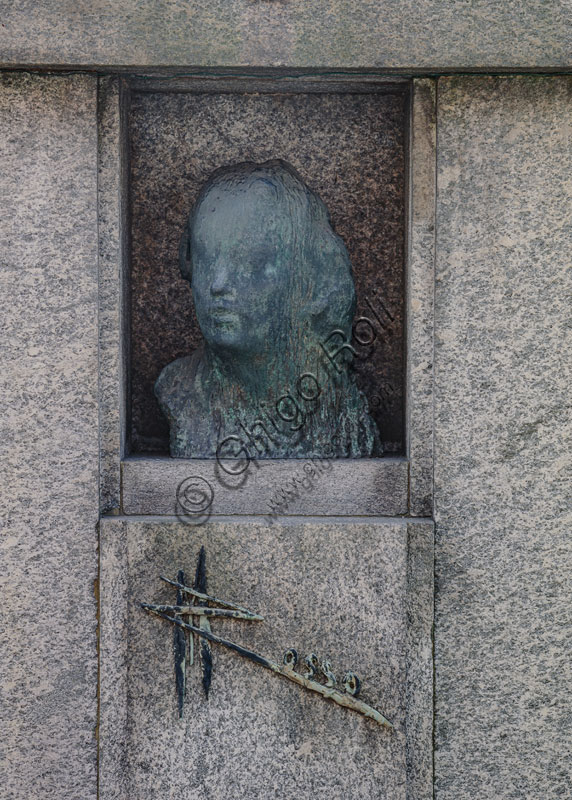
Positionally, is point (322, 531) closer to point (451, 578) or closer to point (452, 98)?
point (451, 578)

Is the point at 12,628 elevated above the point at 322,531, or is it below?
below

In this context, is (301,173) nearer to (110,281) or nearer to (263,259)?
(263,259)

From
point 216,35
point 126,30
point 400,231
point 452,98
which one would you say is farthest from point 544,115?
point 126,30

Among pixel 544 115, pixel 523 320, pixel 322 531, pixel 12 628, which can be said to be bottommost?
pixel 12 628

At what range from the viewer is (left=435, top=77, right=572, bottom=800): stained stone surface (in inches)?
136

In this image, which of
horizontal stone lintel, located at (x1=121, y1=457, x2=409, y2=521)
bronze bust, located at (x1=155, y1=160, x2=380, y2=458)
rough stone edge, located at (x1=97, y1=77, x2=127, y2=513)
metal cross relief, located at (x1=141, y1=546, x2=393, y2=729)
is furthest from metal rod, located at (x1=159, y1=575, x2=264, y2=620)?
bronze bust, located at (x1=155, y1=160, x2=380, y2=458)

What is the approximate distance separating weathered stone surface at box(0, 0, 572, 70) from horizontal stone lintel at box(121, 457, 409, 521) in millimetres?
1499

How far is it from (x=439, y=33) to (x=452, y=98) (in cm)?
24

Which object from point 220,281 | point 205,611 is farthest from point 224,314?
point 205,611

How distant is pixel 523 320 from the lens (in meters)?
3.48

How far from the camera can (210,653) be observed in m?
3.47

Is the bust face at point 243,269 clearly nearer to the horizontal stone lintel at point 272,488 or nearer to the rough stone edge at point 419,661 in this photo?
the horizontal stone lintel at point 272,488

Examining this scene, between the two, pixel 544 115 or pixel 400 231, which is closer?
pixel 544 115

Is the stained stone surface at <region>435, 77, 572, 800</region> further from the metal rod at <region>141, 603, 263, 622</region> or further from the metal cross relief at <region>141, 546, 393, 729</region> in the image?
the metal rod at <region>141, 603, 263, 622</region>
